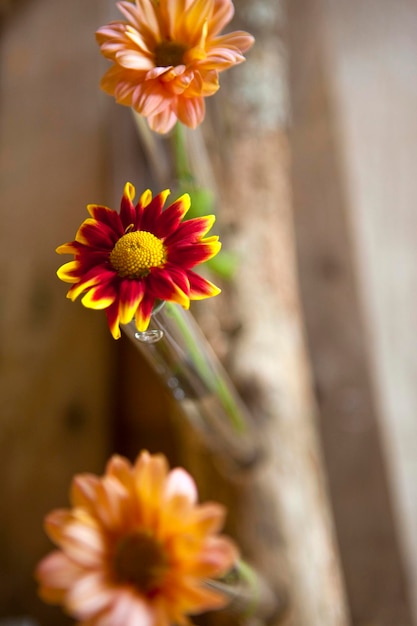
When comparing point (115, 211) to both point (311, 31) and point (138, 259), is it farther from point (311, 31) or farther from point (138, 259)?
point (311, 31)

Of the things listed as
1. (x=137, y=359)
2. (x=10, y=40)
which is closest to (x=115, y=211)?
(x=137, y=359)

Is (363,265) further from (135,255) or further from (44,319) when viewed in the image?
(135,255)

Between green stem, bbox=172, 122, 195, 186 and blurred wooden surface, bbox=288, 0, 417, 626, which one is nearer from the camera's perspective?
green stem, bbox=172, 122, 195, 186

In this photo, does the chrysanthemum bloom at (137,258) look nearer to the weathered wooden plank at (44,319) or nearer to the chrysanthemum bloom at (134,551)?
the chrysanthemum bloom at (134,551)

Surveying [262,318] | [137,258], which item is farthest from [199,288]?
[262,318]

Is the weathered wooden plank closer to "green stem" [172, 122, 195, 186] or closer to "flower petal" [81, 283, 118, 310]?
"green stem" [172, 122, 195, 186]

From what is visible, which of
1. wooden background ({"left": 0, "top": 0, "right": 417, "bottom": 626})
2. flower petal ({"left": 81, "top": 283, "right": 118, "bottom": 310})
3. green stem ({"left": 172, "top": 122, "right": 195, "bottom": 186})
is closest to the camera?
flower petal ({"left": 81, "top": 283, "right": 118, "bottom": 310})

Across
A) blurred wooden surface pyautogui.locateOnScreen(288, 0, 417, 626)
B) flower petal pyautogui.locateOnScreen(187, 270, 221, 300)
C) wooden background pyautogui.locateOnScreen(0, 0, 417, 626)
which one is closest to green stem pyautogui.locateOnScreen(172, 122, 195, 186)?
wooden background pyautogui.locateOnScreen(0, 0, 417, 626)
